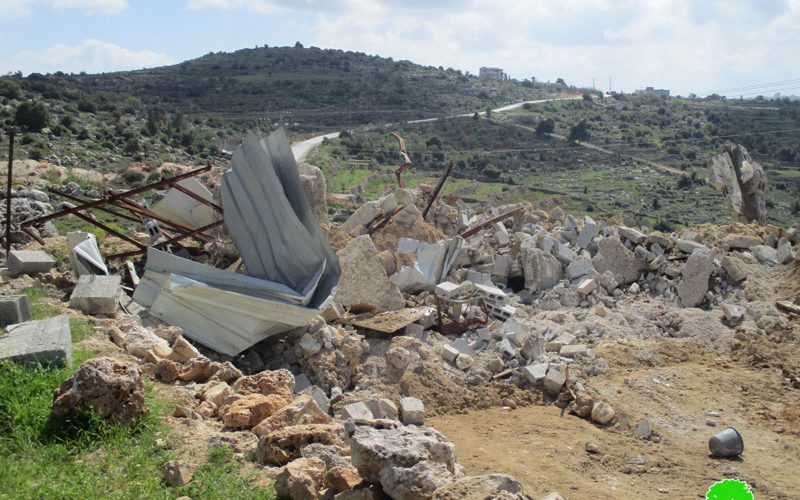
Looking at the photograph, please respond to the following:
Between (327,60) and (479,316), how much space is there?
9036cm

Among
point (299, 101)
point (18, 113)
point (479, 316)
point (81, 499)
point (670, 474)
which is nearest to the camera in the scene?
point (81, 499)

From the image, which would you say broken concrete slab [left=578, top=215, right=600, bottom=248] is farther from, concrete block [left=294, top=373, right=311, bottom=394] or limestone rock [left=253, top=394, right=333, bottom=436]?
limestone rock [left=253, top=394, right=333, bottom=436]

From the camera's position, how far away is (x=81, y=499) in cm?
353

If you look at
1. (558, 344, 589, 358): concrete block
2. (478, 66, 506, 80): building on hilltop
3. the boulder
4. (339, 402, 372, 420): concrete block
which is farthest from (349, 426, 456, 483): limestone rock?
(478, 66, 506, 80): building on hilltop

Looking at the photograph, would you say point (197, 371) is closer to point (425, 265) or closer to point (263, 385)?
point (263, 385)

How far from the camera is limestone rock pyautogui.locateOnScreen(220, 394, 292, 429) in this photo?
501 centimetres

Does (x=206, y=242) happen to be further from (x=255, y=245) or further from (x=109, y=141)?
(x=109, y=141)

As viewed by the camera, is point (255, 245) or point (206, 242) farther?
point (206, 242)

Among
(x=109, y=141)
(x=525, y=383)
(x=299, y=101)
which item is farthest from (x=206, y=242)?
(x=299, y=101)

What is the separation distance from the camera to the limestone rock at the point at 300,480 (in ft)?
12.3

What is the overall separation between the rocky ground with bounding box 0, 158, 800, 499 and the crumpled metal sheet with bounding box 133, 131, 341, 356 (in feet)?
1.09

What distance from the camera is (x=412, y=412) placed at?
6.47 meters

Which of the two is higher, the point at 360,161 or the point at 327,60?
the point at 327,60

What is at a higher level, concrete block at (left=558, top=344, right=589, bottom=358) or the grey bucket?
concrete block at (left=558, top=344, right=589, bottom=358)
